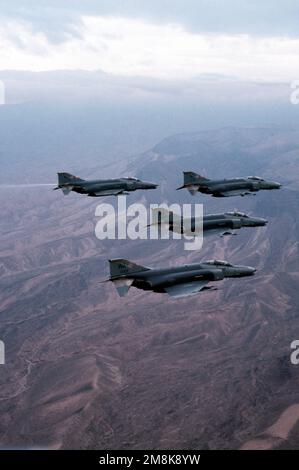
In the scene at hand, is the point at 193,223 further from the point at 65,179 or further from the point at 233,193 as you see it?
the point at 65,179

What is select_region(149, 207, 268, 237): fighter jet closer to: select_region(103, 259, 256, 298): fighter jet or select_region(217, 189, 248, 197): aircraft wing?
select_region(217, 189, 248, 197): aircraft wing

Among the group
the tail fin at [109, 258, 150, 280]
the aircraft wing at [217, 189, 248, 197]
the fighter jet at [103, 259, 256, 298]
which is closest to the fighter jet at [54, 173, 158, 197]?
the aircraft wing at [217, 189, 248, 197]

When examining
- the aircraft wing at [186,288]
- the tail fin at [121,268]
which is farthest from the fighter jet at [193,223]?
the tail fin at [121,268]
